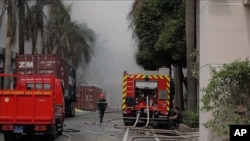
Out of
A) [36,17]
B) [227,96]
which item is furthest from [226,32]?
[36,17]

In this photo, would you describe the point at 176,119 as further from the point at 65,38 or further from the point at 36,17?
the point at 65,38

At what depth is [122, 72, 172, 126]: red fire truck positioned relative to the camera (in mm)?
26234

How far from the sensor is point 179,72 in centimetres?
3534

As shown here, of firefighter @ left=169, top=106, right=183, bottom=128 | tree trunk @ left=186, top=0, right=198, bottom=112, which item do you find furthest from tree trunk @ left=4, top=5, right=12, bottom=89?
tree trunk @ left=186, top=0, right=198, bottom=112

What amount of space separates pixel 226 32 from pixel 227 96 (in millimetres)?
1511

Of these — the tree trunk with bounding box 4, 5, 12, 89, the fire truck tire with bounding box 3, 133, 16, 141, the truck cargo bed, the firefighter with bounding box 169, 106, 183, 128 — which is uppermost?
the tree trunk with bounding box 4, 5, 12, 89

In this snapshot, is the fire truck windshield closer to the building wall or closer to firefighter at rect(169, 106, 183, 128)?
firefighter at rect(169, 106, 183, 128)

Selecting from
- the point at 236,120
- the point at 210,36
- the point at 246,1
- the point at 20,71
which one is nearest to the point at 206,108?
the point at 236,120

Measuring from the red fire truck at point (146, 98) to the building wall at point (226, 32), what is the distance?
1438 centimetres

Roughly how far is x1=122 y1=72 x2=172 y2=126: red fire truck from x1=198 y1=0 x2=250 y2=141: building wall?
14.4 meters

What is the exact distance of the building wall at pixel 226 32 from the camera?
38.5 ft

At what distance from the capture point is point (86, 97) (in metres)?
56.3

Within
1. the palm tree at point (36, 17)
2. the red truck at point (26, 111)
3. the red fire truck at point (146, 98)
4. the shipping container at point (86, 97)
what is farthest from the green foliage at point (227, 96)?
the shipping container at point (86, 97)

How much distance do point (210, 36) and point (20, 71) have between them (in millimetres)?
21707
